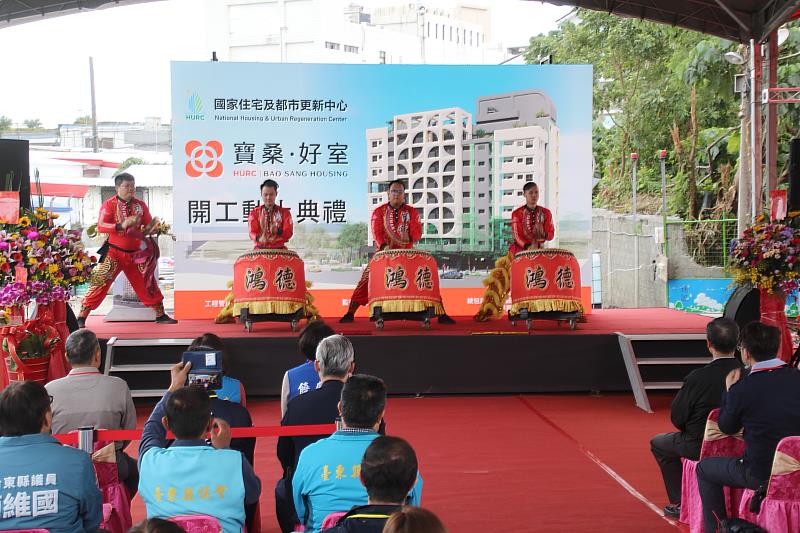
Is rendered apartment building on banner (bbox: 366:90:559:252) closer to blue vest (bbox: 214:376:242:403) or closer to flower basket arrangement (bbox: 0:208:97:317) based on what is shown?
flower basket arrangement (bbox: 0:208:97:317)

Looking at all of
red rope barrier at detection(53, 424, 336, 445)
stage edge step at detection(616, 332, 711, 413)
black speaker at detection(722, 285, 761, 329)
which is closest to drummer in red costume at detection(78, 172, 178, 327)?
stage edge step at detection(616, 332, 711, 413)

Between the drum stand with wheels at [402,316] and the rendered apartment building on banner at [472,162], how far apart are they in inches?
80.5

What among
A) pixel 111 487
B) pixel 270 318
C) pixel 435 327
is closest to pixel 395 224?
pixel 435 327

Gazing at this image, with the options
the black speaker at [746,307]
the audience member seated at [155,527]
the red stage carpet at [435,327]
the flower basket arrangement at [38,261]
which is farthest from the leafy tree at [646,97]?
the audience member seated at [155,527]

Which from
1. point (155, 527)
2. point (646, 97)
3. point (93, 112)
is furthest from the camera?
point (646, 97)

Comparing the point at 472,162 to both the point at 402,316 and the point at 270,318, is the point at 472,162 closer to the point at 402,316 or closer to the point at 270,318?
the point at 402,316

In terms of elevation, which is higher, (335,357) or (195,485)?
Result: (335,357)

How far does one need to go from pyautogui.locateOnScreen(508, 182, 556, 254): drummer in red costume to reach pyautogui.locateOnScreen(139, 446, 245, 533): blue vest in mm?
5634

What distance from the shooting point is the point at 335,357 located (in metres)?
3.18

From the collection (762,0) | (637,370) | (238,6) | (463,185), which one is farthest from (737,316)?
(238,6)

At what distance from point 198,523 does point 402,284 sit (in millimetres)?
5077

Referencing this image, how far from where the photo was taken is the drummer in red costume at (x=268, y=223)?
25.1ft

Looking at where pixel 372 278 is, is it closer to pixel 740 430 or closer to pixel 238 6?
pixel 740 430

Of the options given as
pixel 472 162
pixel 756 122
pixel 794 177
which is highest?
pixel 756 122
